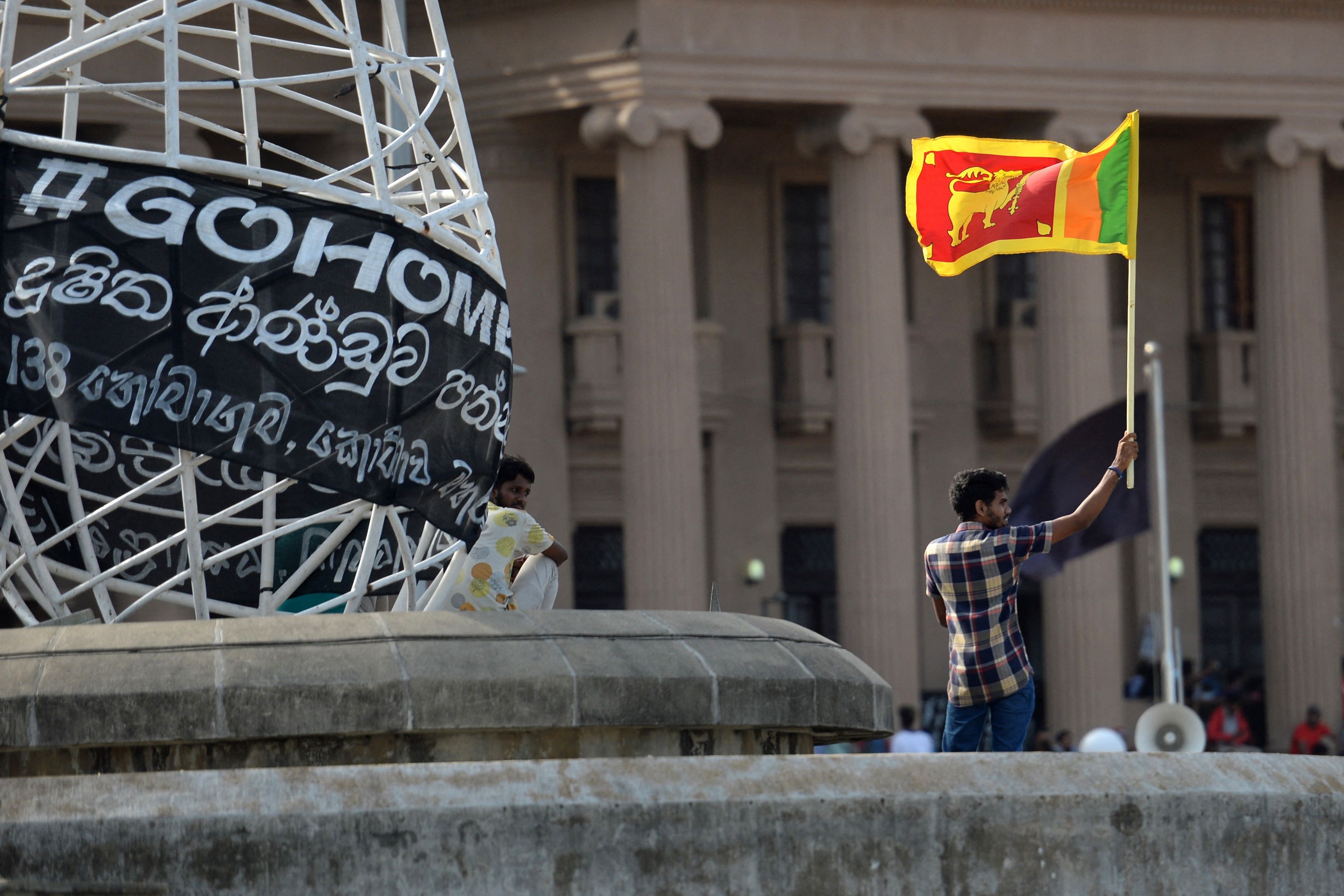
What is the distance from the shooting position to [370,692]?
21.0ft

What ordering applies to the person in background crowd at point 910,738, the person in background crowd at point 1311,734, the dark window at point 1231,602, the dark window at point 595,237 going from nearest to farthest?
the person in background crowd at point 910,738
the person in background crowd at point 1311,734
the dark window at point 595,237
the dark window at point 1231,602

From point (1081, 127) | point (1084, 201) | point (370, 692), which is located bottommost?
point (370, 692)

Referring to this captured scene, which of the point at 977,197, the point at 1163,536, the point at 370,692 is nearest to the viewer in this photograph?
the point at 370,692

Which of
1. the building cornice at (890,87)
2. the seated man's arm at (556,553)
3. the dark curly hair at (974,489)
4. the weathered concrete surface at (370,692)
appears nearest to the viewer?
the weathered concrete surface at (370,692)

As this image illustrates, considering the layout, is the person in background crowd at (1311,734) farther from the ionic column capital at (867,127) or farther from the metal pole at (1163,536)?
the ionic column capital at (867,127)

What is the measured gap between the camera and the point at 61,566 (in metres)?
8.09

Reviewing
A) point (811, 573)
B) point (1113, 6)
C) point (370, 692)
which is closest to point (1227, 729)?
point (811, 573)

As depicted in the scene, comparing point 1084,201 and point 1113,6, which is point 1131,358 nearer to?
point 1084,201

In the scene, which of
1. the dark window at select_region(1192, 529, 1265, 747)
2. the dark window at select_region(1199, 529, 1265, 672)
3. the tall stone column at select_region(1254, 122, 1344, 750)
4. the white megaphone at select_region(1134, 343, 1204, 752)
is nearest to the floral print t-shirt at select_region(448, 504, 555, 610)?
the white megaphone at select_region(1134, 343, 1204, 752)

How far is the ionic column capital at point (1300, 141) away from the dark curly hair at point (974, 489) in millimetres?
23912

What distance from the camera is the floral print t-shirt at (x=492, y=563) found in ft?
27.2

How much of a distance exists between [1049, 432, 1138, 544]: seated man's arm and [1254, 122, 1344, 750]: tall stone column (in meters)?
22.9

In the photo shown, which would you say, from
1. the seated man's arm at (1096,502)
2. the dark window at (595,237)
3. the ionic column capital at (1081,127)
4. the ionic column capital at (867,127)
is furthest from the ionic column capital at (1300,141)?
the seated man's arm at (1096,502)

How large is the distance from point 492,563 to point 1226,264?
28566 millimetres
